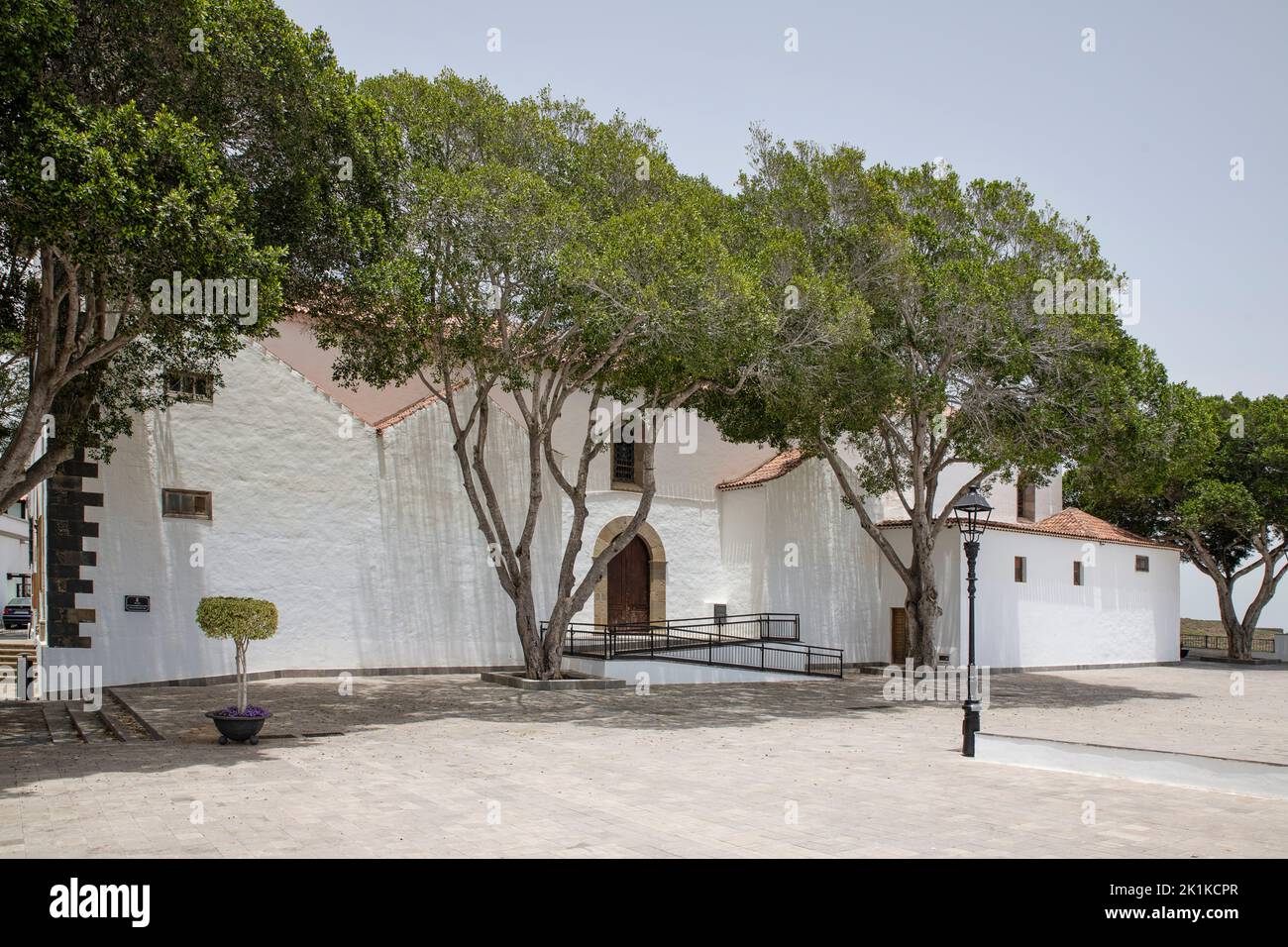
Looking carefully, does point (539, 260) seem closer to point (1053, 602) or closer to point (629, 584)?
point (629, 584)

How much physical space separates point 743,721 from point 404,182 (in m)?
10.3

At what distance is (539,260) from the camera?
1695 cm

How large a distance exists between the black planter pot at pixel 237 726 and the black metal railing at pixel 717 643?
1100cm

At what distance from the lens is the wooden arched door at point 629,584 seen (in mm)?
28125

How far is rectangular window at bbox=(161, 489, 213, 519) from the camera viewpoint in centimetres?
2012

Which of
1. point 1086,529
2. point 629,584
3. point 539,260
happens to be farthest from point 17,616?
point 1086,529

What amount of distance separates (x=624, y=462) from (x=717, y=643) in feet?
20.8

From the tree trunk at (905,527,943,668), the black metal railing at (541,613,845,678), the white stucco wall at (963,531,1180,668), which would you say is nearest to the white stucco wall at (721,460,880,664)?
the black metal railing at (541,613,845,678)

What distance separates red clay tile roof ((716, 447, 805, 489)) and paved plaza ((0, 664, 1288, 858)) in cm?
1174

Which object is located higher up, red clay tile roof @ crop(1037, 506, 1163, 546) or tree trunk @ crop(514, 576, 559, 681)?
red clay tile roof @ crop(1037, 506, 1163, 546)

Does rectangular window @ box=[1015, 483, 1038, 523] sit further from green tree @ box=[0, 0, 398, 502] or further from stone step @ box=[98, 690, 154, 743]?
stone step @ box=[98, 690, 154, 743]

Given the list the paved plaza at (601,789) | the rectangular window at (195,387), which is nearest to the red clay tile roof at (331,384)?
the rectangular window at (195,387)

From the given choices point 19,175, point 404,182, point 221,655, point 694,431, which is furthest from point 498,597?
point 19,175

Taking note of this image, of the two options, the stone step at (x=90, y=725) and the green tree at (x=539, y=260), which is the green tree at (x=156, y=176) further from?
the stone step at (x=90, y=725)
